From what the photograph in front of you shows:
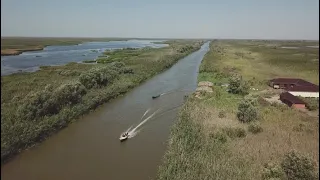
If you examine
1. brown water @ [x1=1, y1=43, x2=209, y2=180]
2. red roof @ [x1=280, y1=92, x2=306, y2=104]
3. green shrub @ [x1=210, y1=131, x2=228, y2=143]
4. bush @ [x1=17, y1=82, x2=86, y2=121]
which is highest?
bush @ [x1=17, y1=82, x2=86, y2=121]

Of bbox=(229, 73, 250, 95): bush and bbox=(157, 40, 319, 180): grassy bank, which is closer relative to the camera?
bbox=(157, 40, 319, 180): grassy bank

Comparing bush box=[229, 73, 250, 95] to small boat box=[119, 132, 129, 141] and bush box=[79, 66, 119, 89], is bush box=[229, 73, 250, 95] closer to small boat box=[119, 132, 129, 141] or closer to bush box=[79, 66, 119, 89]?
bush box=[79, 66, 119, 89]

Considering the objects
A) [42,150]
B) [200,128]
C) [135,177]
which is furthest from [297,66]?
[42,150]

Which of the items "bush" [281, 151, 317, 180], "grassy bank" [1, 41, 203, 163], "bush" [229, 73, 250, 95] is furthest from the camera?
"bush" [229, 73, 250, 95]

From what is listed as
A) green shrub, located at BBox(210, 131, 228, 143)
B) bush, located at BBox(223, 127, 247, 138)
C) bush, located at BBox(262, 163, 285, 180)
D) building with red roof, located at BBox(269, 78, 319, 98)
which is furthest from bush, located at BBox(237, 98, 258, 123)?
bush, located at BBox(262, 163, 285, 180)

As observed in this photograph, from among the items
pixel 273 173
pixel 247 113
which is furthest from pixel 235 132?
pixel 273 173

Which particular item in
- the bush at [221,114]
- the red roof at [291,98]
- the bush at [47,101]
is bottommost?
the bush at [221,114]

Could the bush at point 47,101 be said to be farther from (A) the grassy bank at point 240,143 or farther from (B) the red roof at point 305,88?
(B) the red roof at point 305,88

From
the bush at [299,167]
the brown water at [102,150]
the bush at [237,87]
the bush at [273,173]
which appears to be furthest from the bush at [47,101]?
the bush at [237,87]
